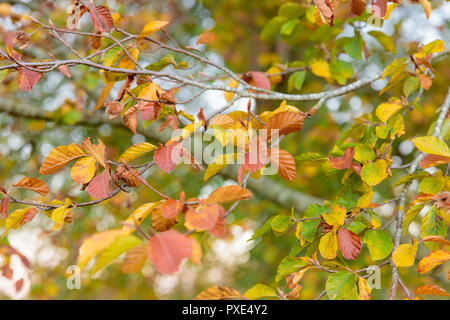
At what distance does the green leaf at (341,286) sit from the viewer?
788mm

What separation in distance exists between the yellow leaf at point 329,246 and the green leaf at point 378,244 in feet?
0.32

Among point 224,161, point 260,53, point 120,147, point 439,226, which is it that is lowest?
point 120,147

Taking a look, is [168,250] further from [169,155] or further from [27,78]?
[27,78]

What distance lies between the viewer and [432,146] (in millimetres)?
776

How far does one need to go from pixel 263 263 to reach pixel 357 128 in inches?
113

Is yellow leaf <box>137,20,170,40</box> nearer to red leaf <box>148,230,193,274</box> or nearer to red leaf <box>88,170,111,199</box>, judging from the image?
red leaf <box>88,170,111,199</box>

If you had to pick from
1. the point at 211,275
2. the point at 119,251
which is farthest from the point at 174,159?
the point at 211,275

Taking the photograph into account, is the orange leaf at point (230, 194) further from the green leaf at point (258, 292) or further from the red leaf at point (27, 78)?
the red leaf at point (27, 78)

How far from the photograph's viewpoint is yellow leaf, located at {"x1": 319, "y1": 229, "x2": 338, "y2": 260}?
822 mm

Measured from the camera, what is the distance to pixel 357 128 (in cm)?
121

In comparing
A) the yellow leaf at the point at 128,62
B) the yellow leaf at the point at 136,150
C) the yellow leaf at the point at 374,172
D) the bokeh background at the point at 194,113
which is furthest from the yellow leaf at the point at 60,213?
the bokeh background at the point at 194,113

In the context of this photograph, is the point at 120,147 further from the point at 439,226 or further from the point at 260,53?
the point at 439,226

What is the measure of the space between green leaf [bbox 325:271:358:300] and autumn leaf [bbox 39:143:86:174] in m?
0.63

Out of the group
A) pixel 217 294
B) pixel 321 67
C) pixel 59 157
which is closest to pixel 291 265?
pixel 217 294
